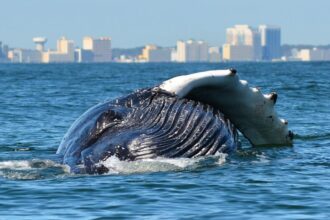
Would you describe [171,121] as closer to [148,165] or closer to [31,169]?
[148,165]

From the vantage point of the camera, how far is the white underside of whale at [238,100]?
14.9 m

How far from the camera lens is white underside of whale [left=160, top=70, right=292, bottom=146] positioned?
1494cm

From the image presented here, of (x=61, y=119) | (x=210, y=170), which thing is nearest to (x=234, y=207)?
(x=210, y=170)

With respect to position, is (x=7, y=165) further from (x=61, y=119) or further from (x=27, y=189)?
(x=61, y=119)

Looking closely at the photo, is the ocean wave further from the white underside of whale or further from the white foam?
the white underside of whale

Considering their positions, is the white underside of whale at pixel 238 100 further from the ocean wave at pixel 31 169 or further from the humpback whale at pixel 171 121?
the ocean wave at pixel 31 169

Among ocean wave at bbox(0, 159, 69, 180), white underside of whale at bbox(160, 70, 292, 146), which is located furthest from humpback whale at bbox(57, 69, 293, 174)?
ocean wave at bbox(0, 159, 69, 180)

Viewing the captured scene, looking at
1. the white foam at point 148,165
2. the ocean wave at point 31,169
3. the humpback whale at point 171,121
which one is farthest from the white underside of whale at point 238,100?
the ocean wave at point 31,169

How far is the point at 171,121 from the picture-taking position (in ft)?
48.3

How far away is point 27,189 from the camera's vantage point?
508 inches

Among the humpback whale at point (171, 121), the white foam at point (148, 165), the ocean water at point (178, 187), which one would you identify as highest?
the humpback whale at point (171, 121)

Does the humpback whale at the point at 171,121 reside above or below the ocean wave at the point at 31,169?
above

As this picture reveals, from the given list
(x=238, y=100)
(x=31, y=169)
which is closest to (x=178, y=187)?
(x=31, y=169)

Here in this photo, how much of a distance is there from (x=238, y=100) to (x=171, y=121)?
1.23 m
